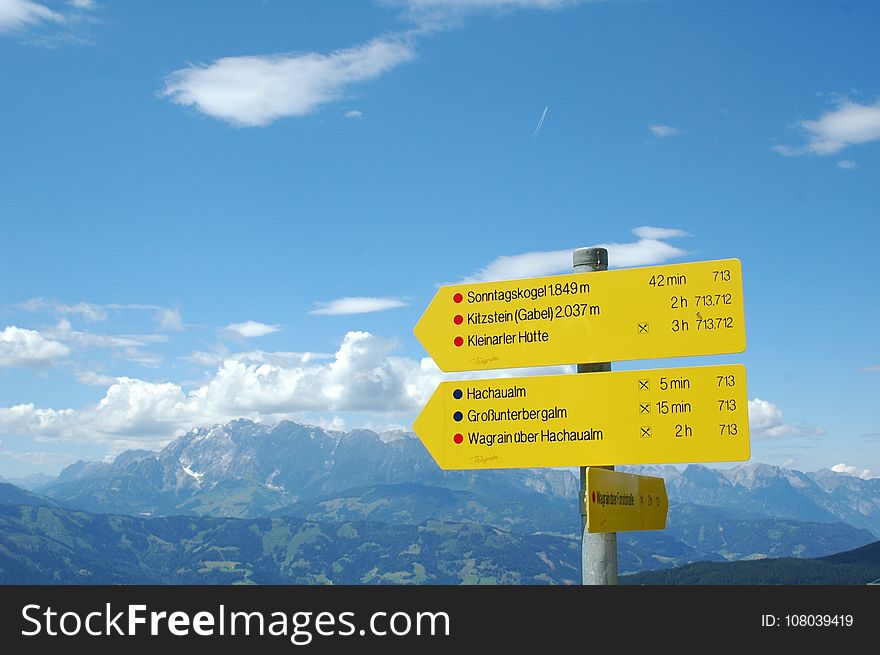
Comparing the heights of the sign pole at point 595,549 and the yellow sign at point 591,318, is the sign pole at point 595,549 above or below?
below

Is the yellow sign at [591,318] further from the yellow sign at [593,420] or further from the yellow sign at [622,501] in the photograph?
the yellow sign at [622,501]

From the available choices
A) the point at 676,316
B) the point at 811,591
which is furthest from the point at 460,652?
the point at 676,316

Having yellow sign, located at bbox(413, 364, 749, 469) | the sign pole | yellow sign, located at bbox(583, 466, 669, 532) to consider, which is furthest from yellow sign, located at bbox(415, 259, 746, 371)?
yellow sign, located at bbox(583, 466, 669, 532)

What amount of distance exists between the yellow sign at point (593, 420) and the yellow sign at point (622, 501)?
0.23 m

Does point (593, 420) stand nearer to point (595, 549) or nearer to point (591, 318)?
point (591, 318)

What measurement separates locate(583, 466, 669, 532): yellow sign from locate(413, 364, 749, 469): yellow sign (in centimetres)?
23

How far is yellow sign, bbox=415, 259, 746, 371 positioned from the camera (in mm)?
8016

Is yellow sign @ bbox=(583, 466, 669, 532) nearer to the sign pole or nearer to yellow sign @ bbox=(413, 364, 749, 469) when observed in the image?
the sign pole

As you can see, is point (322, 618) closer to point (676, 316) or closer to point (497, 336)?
point (497, 336)

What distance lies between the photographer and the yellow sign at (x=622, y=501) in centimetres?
767

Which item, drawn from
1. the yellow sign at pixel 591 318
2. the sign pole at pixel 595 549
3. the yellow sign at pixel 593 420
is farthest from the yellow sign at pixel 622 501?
the yellow sign at pixel 591 318

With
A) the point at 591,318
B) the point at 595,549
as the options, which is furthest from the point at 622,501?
the point at 591,318

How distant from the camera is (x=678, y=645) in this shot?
6.91 m

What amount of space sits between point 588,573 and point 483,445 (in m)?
1.58
